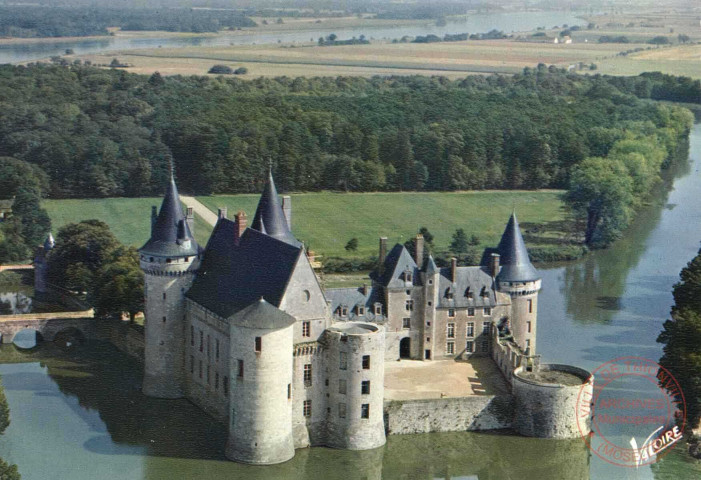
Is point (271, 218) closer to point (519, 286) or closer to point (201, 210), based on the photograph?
point (519, 286)

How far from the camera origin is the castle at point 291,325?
57.7m

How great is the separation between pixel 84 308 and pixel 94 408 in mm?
16234

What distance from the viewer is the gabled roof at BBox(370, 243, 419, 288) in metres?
67.9

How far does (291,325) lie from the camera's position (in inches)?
2244

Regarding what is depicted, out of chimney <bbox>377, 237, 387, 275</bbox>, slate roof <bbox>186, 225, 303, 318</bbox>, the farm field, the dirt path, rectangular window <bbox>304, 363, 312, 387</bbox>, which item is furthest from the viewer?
the farm field

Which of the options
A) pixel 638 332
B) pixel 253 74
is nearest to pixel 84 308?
pixel 638 332

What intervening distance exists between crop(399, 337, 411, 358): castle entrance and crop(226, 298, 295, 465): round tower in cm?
1218

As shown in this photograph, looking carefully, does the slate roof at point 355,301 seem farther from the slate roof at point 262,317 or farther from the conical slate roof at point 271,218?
the slate roof at point 262,317

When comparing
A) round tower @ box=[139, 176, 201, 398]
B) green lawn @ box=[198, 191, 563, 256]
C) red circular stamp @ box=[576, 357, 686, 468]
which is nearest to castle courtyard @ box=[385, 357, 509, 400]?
red circular stamp @ box=[576, 357, 686, 468]

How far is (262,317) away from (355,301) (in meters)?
11.8

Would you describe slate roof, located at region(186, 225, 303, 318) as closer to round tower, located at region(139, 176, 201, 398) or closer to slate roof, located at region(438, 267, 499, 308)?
round tower, located at region(139, 176, 201, 398)

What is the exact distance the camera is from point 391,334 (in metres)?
68.2

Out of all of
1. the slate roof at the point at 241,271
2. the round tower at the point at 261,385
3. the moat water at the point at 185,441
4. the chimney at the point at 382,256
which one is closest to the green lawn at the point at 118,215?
the moat water at the point at 185,441

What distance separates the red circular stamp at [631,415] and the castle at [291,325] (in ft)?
13.8
